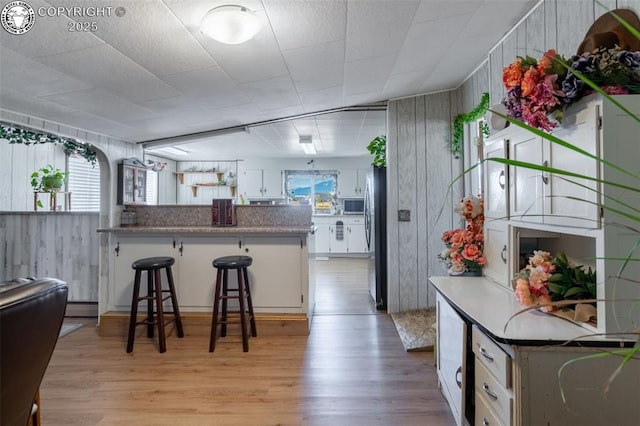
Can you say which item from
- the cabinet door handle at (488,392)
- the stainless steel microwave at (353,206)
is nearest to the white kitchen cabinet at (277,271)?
the cabinet door handle at (488,392)

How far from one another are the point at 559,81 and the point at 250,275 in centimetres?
269

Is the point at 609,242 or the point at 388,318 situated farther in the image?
the point at 388,318

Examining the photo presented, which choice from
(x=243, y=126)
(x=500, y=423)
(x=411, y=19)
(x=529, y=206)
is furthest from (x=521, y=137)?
(x=243, y=126)

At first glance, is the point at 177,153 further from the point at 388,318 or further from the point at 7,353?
the point at 7,353

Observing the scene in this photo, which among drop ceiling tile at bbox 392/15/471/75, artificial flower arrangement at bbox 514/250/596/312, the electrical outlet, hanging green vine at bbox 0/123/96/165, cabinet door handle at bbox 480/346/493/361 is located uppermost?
drop ceiling tile at bbox 392/15/471/75

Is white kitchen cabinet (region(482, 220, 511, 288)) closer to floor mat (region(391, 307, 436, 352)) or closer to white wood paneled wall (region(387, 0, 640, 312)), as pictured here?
floor mat (region(391, 307, 436, 352))

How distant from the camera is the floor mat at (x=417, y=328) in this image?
107 inches

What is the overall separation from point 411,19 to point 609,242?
1.63 m

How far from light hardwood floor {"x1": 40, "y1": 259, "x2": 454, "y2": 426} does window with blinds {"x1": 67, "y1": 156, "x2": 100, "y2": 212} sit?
2.70 m

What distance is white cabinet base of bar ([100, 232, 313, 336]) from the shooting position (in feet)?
10.2

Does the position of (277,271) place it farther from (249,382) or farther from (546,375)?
(546,375)

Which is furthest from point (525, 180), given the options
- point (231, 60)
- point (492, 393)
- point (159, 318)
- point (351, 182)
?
point (351, 182)

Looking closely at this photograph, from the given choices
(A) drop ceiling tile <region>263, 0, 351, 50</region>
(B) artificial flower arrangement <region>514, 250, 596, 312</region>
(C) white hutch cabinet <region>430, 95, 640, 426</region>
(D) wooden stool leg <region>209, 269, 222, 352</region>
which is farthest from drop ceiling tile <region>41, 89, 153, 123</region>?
(B) artificial flower arrangement <region>514, 250, 596, 312</region>

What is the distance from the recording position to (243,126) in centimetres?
394
